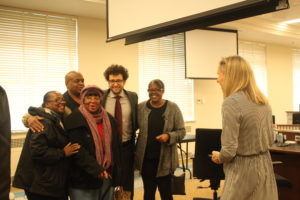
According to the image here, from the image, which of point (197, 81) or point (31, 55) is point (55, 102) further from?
point (197, 81)

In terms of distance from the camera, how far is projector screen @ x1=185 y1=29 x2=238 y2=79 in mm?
5617

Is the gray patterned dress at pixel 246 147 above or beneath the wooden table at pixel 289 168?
above

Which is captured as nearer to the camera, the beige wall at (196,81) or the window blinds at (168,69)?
the beige wall at (196,81)

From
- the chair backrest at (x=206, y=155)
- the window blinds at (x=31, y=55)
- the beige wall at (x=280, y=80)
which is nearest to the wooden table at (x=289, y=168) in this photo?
the chair backrest at (x=206, y=155)

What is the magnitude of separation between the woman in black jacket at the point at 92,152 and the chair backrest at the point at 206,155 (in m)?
1.06

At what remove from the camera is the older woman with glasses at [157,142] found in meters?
2.43

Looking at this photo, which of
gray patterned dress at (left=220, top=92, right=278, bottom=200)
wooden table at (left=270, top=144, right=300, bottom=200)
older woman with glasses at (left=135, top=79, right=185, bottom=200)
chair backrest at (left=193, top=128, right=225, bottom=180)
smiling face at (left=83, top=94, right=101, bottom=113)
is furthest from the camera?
wooden table at (left=270, top=144, right=300, bottom=200)

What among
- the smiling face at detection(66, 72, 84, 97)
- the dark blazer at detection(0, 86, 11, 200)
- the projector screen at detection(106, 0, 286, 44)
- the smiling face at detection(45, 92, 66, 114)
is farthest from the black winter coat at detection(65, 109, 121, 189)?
the projector screen at detection(106, 0, 286, 44)

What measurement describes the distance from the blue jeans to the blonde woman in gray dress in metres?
0.79

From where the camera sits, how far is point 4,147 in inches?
44.9

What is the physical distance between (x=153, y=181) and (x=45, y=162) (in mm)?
971

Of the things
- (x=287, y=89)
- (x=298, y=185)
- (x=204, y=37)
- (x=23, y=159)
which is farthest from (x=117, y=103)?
(x=287, y=89)

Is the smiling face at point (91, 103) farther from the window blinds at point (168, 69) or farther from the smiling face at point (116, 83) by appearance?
the window blinds at point (168, 69)

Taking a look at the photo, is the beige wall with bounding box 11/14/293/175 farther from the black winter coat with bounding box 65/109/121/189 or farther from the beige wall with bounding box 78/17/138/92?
the black winter coat with bounding box 65/109/121/189
